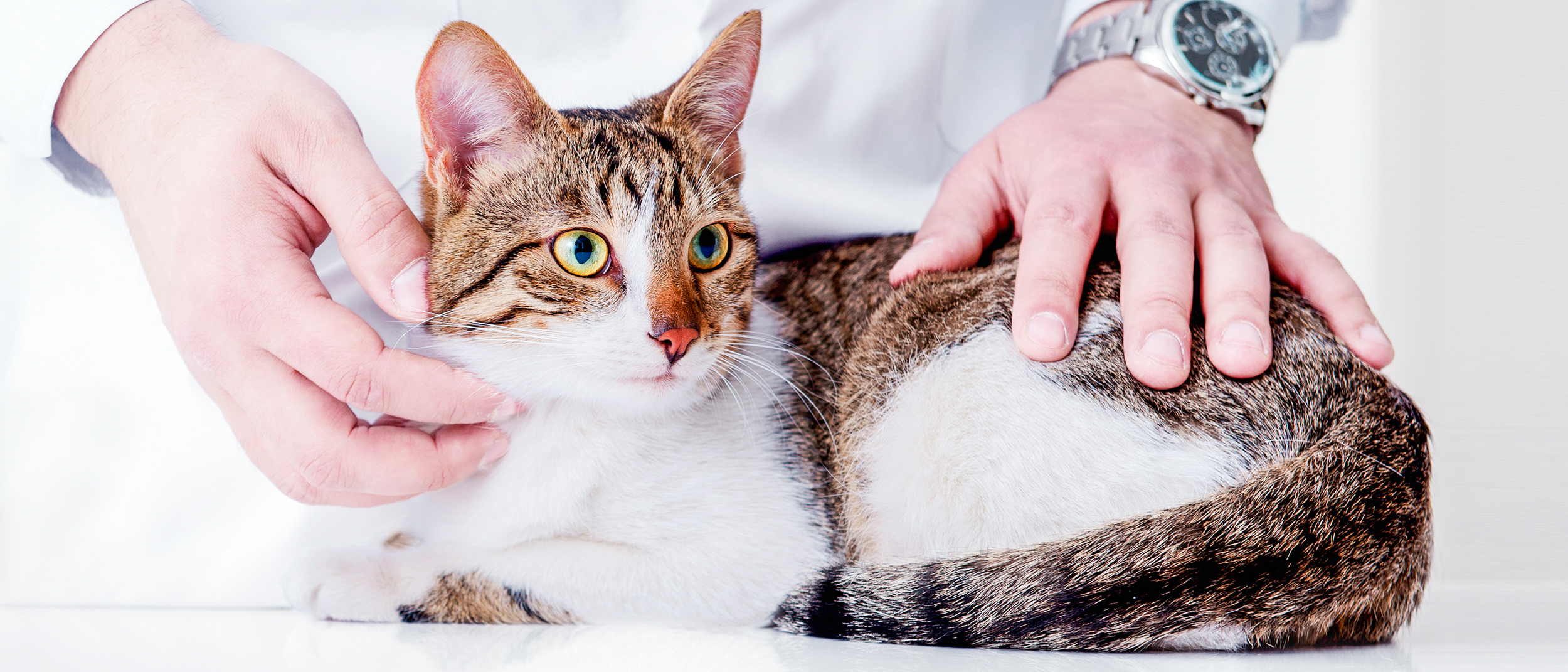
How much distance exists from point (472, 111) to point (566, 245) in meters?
0.24

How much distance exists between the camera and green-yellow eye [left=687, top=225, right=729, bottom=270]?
53.7 inches

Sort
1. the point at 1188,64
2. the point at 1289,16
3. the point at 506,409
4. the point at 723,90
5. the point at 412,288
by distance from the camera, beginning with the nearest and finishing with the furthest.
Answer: the point at 412,288, the point at 506,409, the point at 723,90, the point at 1188,64, the point at 1289,16

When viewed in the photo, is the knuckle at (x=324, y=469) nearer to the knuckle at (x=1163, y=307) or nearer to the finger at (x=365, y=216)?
the finger at (x=365, y=216)

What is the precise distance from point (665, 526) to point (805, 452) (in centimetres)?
32

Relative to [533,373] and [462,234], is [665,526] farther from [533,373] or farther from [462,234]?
[462,234]

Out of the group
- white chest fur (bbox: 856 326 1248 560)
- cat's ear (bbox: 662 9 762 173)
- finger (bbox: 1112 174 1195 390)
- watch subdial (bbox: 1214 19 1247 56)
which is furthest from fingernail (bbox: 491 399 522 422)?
watch subdial (bbox: 1214 19 1247 56)

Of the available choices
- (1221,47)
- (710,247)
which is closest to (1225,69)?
(1221,47)

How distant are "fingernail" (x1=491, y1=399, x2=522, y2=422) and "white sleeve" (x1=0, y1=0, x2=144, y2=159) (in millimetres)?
848

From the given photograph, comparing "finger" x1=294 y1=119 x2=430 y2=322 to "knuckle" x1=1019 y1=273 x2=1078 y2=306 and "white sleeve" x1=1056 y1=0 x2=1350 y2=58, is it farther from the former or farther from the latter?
"white sleeve" x1=1056 y1=0 x2=1350 y2=58

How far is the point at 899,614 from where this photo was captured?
1.21 meters

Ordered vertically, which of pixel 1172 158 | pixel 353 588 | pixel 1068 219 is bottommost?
pixel 353 588

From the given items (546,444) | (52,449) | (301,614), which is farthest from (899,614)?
(52,449)

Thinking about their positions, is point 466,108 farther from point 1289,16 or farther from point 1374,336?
point 1289,16

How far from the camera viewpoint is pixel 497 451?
139 cm
